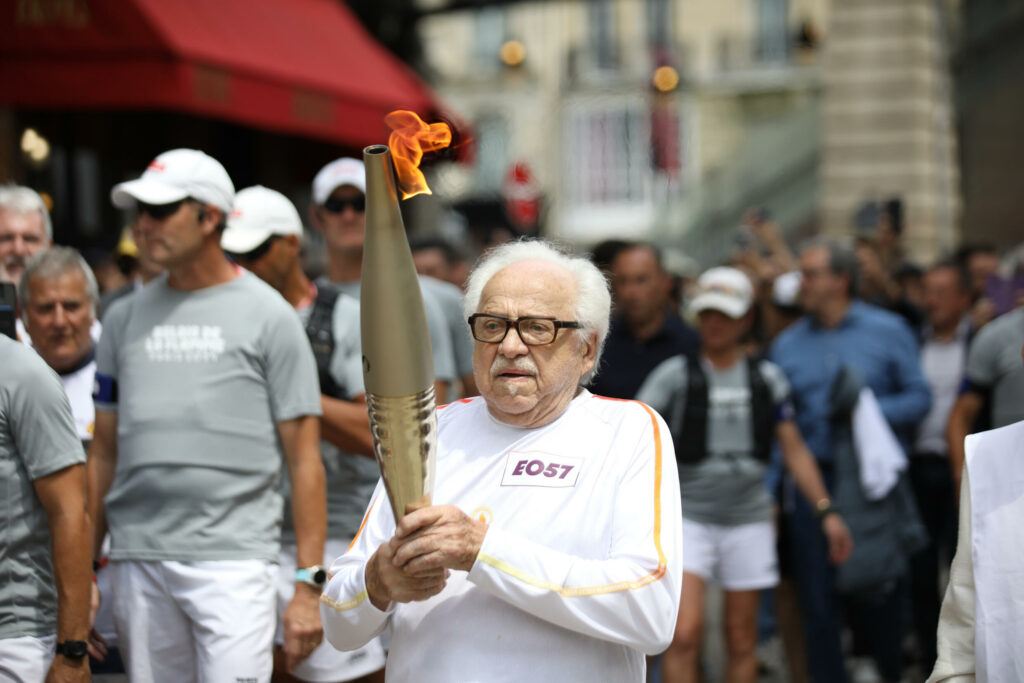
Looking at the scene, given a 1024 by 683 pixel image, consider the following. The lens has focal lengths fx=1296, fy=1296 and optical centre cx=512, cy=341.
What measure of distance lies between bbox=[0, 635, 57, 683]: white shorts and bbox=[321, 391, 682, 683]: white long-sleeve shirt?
0.90 meters

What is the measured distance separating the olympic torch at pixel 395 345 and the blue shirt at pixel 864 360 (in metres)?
4.07

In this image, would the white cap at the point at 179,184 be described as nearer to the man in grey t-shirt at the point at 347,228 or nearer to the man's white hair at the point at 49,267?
the man's white hair at the point at 49,267

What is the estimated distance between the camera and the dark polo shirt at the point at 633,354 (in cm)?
618

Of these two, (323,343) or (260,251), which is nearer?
(323,343)

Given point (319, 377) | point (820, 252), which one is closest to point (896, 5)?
point (820, 252)

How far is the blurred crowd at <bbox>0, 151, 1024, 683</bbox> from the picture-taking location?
4.49m

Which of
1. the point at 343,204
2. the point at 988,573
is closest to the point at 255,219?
the point at 343,204

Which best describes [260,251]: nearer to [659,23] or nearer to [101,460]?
[101,460]

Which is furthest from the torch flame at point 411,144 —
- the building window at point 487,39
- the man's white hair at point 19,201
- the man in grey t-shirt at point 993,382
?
the building window at point 487,39

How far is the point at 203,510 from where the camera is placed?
395 centimetres

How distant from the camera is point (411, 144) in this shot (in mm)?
2777

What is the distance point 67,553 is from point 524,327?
139cm

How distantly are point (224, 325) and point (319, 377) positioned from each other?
0.67 m

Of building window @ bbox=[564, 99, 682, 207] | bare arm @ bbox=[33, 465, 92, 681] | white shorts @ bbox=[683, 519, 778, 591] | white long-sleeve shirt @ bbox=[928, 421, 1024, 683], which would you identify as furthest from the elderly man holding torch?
building window @ bbox=[564, 99, 682, 207]
